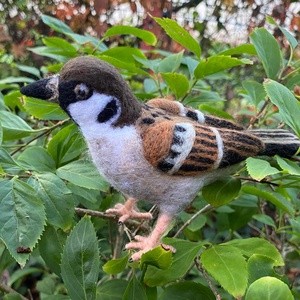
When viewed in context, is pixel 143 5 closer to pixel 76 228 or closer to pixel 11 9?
pixel 11 9

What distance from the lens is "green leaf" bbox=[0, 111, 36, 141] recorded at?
67 cm

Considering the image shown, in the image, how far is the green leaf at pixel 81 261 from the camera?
0.51m

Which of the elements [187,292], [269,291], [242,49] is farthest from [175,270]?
[242,49]

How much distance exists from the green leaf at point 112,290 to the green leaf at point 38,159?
199mm

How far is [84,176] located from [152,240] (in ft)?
0.46

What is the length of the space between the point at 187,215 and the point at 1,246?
1.28 feet

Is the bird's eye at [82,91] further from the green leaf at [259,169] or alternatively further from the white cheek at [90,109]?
the green leaf at [259,169]

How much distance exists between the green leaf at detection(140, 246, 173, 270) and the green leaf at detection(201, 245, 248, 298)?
0.06m

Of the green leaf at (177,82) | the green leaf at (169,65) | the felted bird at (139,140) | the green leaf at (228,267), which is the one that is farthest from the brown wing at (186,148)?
the green leaf at (169,65)

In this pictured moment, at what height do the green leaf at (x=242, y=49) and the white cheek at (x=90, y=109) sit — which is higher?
the white cheek at (x=90, y=109)

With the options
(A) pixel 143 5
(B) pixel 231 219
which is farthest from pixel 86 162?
(A) pixel 143 5

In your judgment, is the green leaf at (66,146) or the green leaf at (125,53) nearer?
the green leaf at (66,146)

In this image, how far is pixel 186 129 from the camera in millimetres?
512

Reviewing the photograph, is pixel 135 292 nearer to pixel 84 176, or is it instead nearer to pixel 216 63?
pixel 84 176
